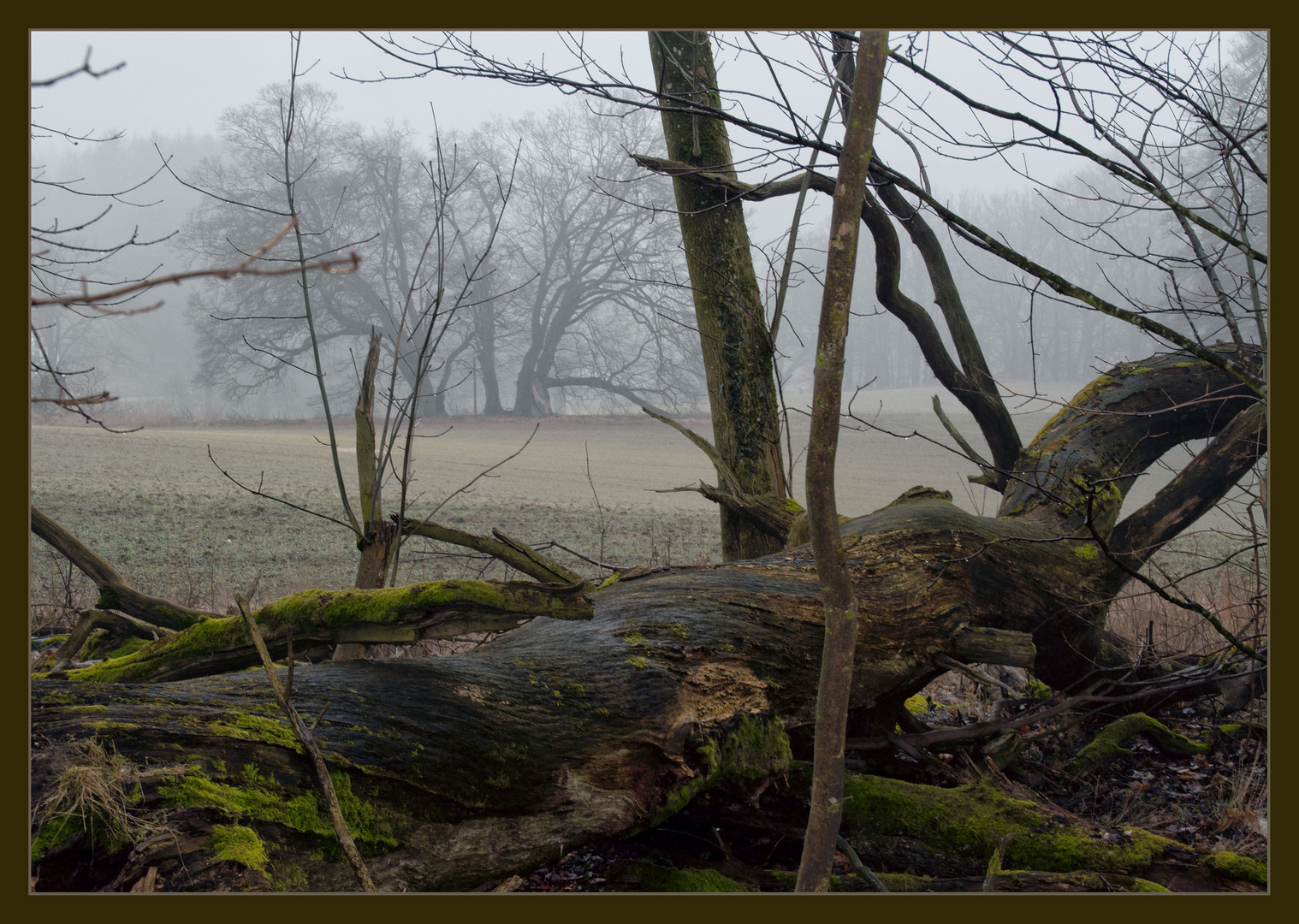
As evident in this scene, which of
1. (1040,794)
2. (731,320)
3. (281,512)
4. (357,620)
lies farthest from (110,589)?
(281,512)

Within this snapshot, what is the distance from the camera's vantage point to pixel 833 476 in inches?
67.1

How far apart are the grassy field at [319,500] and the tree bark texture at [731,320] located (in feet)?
3.62

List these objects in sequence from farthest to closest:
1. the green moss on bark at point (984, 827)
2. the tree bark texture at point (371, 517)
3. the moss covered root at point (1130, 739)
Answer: the moss covered root at point (1130, 739) < the tree bark texture at point (371, 517) < the green moss on bark at point (984, 827)

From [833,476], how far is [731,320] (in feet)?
9.75

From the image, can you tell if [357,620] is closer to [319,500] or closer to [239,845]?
[239,845]

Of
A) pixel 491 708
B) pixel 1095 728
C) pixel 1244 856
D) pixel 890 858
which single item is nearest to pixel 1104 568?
pixel 1095 728

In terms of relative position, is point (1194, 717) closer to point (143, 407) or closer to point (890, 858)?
point (890, 858)

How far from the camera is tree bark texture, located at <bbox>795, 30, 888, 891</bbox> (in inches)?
64.8

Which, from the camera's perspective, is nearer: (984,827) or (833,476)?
(833,476)

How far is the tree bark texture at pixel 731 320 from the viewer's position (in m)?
4.54

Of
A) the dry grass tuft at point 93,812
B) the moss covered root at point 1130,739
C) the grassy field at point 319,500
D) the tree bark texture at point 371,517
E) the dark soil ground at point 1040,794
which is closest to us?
the dry grass tuft at point 93,812

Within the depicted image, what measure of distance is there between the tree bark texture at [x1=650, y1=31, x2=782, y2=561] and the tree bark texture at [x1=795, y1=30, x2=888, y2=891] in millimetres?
2790

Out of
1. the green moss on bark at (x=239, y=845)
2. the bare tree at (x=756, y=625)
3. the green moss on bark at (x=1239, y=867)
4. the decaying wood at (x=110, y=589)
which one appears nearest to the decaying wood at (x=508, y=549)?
the bare tree at (x=756, y=625)

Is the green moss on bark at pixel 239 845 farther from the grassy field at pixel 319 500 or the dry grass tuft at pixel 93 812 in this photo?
the grassy field at pixel 319 500
